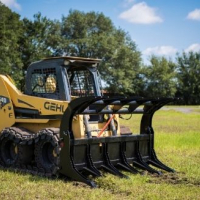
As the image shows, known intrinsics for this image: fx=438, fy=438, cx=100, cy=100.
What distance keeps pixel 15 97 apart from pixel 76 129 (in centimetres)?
205

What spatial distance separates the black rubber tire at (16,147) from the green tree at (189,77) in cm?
7046

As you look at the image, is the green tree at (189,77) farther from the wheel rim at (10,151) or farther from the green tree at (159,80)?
the wheel rim at (10,151)

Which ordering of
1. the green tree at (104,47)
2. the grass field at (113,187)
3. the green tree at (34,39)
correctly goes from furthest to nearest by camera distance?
the green tree at (104,47) < the green tree at (34,39) < the grass field at (113,187)

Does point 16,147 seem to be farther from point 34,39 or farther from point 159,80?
point 159,80

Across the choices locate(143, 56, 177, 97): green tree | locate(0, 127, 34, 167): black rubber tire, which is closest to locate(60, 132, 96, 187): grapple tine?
locate(0, 127, 34, 167): black rubber tire

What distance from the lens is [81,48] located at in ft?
227

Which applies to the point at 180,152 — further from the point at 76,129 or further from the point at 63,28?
the point at 63,28

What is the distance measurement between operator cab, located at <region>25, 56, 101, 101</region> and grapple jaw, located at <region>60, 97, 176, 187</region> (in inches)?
29.7

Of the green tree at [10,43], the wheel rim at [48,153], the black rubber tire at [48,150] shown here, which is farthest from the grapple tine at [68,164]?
the green tree at [10,43]

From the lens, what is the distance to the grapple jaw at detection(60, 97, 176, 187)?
342 inches

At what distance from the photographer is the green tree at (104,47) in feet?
224

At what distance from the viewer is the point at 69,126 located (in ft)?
28.9

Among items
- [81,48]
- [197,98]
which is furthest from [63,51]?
[197,98]

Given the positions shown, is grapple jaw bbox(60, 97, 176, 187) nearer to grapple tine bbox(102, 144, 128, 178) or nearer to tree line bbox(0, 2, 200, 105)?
grapple tine bbox(102, 144, 128, 178)
